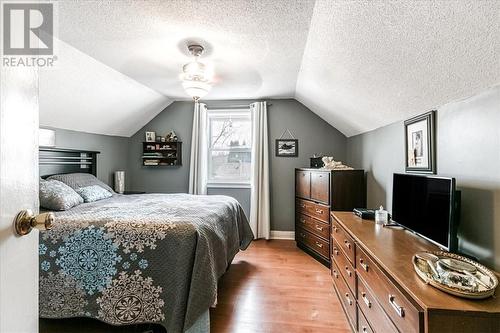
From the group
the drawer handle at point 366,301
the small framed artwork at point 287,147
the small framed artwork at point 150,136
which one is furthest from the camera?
the small framed artwork at point 150,136

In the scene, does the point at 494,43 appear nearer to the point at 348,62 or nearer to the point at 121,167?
the point at 348,62

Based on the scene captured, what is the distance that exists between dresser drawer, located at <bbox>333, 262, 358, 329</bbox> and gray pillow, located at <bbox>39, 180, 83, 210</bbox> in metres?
2.67

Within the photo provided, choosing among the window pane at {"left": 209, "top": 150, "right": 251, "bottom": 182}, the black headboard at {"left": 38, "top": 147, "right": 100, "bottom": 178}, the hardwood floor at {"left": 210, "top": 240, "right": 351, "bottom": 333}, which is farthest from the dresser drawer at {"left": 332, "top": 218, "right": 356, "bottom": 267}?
the black headboard at {"left": 38, "top": 147, "right": 100, "bottom": 178}

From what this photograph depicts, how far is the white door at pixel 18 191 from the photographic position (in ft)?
2.02

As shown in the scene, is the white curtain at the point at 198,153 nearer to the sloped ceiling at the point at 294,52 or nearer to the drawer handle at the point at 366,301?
the sloped ceiling at the point at 294,52

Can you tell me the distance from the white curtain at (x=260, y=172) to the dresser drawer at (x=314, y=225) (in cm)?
61

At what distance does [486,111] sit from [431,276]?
96cm

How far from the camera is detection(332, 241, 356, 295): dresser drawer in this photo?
1.90 metres

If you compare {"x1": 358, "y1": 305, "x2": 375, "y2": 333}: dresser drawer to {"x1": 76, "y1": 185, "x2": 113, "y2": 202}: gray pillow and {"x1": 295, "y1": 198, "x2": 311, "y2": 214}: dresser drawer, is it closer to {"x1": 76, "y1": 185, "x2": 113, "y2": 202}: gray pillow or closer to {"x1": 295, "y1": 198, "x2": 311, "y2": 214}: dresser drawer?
{"x1": 295, "y1": 198, "x2": 311, "y2": 214}: dresser drawer

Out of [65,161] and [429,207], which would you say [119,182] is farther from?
[429,207]

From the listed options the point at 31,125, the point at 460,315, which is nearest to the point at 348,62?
the point at 460,315

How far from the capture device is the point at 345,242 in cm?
212

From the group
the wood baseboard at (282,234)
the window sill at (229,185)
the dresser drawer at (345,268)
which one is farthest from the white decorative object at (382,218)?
the window sill at (229,185)

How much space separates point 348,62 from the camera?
2.16m
